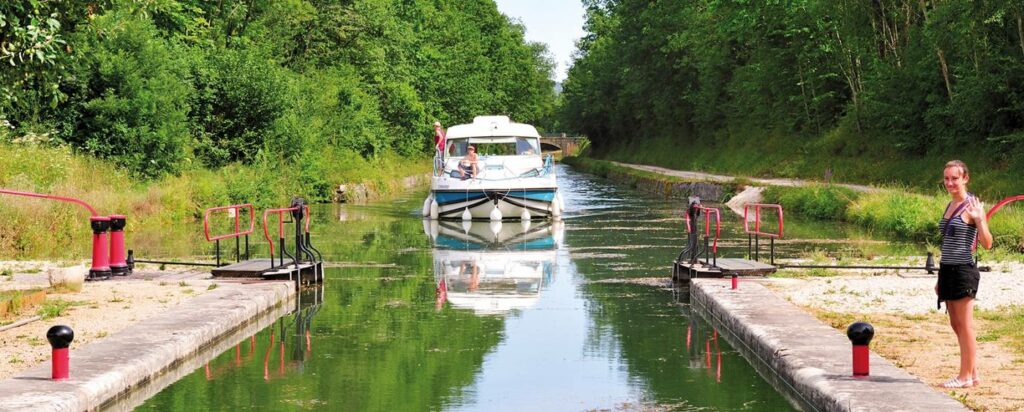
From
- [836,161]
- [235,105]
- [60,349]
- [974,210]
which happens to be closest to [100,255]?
[60,349]

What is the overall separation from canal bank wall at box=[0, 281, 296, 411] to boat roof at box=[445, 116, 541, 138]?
21.9 meters

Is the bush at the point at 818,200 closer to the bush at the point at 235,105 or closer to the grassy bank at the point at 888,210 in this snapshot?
the grassy bank at the point at 888,210

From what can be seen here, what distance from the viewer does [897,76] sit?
43969mm

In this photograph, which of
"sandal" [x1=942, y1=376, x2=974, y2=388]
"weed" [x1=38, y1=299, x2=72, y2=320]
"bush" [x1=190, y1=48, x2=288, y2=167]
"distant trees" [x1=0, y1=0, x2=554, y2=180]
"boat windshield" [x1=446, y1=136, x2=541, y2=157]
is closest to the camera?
"sandal" [x1=942, y1=376, x2=974, y2=388]

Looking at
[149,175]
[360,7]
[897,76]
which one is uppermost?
[360,7]

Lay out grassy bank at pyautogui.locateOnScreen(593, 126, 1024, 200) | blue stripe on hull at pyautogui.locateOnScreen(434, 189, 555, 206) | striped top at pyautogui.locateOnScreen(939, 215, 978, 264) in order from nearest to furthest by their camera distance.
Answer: striped top at pyautogui.locateOnScreen(939, 215, 978, 264) < grassy bank at pyautogui.locateOnScreen(593, 126, 1024, 200) < blue stripe on hull at pyautogui.locateOnScreen(434, 189, 555, 206)

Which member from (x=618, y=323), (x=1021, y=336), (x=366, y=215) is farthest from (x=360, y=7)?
(x=1021, y=336)

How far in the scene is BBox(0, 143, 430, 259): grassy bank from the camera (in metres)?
23.7

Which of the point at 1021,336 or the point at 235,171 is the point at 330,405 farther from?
the point at 235,171

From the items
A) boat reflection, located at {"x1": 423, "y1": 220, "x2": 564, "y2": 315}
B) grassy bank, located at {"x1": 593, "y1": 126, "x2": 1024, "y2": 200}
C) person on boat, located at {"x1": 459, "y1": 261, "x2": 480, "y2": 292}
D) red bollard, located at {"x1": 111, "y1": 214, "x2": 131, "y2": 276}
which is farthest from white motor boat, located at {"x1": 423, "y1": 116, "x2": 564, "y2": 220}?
red bollard, located at {"x1": 111, "y1": 214, "x2": 131, "y2": 276}

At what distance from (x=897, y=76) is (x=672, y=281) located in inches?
1064

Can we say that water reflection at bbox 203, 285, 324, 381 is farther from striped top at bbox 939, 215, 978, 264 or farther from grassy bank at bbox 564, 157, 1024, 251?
grassy bank at bbox 564, 157, 1024, 251

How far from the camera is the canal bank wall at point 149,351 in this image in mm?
9641

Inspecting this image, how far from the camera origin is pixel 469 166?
3666 centimetres
